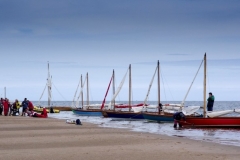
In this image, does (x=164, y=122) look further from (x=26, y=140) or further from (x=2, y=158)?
(x=2, y=158)

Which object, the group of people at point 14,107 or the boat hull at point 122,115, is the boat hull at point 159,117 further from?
the group of people at point 14,107

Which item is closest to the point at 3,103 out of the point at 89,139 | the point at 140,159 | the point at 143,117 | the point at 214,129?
the point at 143,117

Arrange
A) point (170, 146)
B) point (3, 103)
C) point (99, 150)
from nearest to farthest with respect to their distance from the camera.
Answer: point (99, 150)
point (170, 146)
point (3, 103)

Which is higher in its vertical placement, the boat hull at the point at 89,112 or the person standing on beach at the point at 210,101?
the person standing on beach at the point at 210,101

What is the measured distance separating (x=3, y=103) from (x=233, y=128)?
23934 millimetres

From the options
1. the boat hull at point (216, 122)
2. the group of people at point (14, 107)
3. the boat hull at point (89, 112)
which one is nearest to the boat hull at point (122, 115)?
the boat hull at point (89, 112)

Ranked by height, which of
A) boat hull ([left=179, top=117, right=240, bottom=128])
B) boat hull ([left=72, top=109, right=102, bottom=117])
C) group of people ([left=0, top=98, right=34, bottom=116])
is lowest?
boat hull ([left=72, top=109, right=102, bottom=117])

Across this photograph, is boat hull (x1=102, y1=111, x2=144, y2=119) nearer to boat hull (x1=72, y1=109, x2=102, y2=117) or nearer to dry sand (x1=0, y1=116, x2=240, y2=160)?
boat hull (x1=72, y1=109, x2=102, y2=117)

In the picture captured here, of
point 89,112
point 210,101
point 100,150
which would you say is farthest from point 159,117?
point 100,150

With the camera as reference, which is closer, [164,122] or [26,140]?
[26,140]

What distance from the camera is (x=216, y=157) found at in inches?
568

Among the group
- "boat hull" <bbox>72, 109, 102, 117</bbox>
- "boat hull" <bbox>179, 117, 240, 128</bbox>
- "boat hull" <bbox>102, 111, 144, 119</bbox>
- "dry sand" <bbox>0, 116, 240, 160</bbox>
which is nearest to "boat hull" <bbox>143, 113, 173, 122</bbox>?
"boat hull" <bbox>102, 111, 144, 119</bbox>

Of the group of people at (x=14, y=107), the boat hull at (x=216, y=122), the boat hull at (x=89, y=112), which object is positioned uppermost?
the group of people at (x=14, y=107)

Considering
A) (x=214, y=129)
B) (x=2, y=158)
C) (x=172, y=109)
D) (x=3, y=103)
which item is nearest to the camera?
(x=2, y=158)
